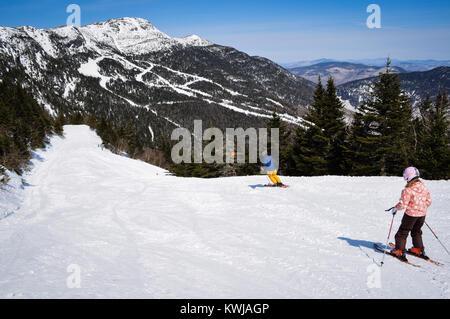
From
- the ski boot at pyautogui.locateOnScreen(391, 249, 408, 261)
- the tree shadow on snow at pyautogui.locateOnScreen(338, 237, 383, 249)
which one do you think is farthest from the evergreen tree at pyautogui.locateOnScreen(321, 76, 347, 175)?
the ski boot at pyautogui.locateOnScreen(391, 249, 408, 261)

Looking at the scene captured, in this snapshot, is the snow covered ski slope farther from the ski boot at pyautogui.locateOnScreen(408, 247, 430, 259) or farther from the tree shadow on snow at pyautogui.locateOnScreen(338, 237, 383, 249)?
the ski boot at pyautogui.locateOnScreen(408, 247, 430, 259)

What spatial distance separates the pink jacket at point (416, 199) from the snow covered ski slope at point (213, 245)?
1248mm

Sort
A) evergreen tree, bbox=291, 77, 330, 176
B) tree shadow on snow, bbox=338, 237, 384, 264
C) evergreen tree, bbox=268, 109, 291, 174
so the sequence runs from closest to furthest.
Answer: tree shadow on snow, bbox=338, 237, 384, 264, evergreen tree, bbox=291, 77, 330, 176, evergreen tree, bbox=268, 109, 291, 174

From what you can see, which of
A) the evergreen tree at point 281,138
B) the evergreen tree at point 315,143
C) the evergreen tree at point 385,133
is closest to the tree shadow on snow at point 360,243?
the evergreen tree at point 385,133

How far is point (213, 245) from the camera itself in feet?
22.9

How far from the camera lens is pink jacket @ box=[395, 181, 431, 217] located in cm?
636

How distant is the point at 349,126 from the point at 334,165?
14.8 ft

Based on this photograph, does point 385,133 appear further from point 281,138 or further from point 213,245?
point 213,245

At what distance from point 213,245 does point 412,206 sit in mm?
5062

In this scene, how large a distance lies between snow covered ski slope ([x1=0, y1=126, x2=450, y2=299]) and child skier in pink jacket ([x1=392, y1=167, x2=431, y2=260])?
0.45m

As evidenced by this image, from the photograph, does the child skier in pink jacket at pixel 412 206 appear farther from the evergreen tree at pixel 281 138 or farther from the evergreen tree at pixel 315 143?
the evergreen tree at pixel 281 138

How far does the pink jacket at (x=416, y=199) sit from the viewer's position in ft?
20.9

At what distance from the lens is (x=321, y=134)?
2812 centimetres
